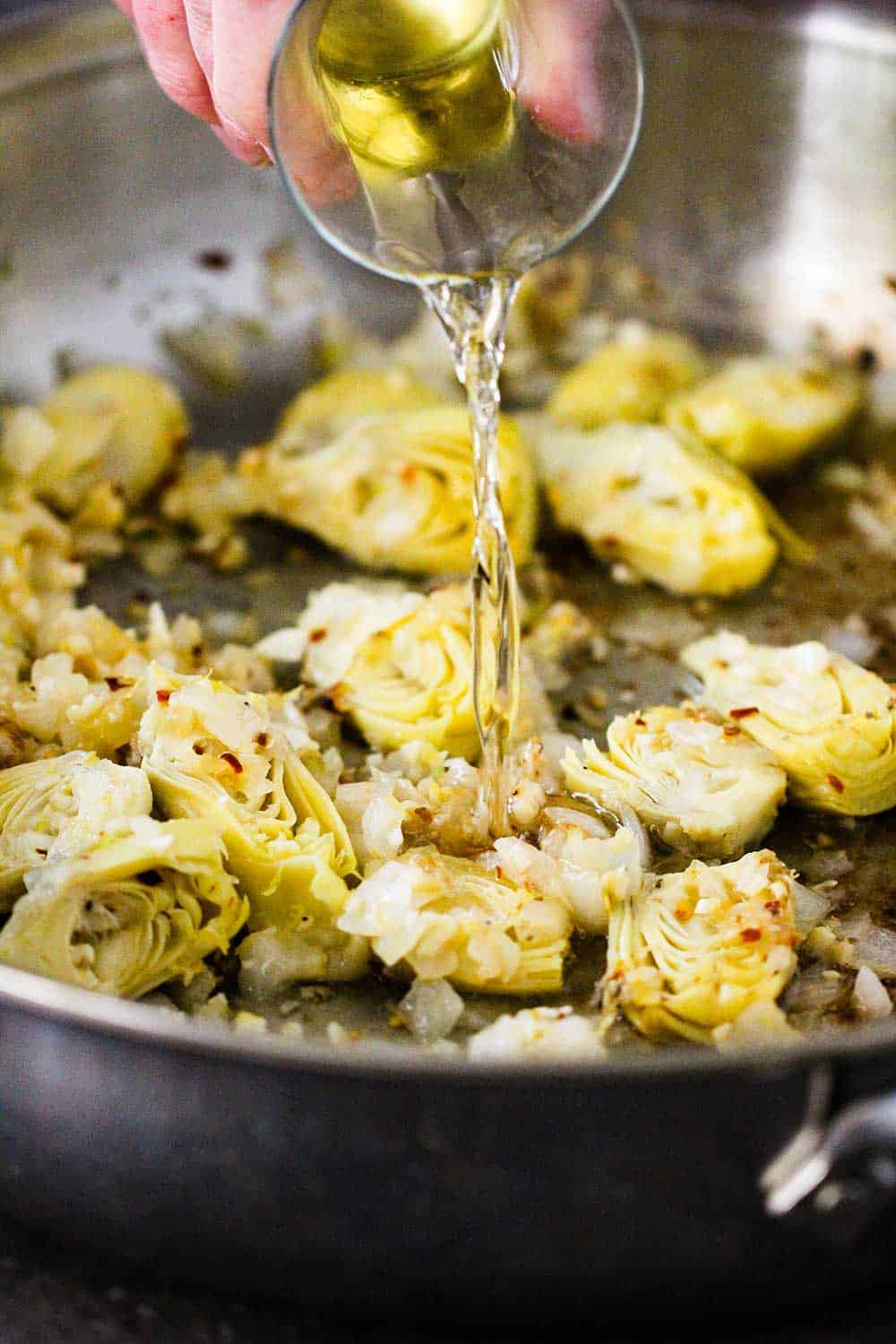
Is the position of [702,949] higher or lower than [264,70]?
lower

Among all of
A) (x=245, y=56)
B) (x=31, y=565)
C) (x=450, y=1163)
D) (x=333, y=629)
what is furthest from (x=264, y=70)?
(x=450, y=1163)

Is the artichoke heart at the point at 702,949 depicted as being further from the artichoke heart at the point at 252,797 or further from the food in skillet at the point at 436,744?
the artichoke heart at the point at 252,797

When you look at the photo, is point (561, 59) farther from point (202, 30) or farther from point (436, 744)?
point (436, 744)

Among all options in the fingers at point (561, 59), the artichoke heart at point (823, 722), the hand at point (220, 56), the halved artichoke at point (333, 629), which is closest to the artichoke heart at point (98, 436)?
the halved artichoke at point (333, 629)

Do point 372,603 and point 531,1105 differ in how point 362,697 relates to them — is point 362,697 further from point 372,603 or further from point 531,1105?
point 531,1105

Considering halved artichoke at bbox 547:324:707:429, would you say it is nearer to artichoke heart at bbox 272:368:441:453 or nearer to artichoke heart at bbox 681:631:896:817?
artichoke heart at bbox 272:368:441:453

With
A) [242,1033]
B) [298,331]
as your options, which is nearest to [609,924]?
[242,1033]
